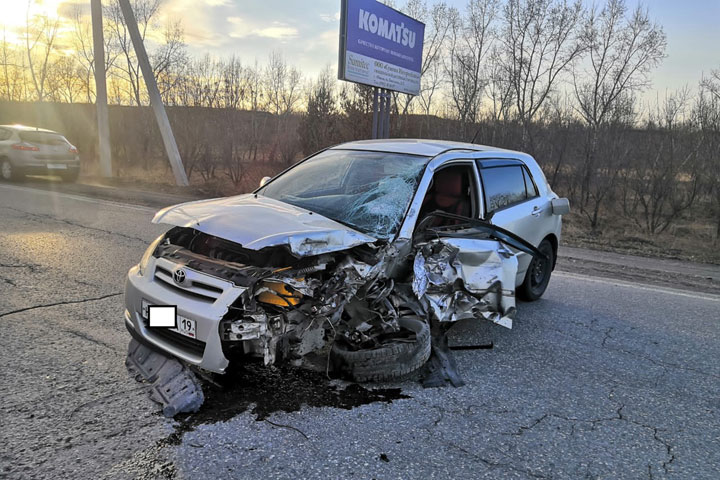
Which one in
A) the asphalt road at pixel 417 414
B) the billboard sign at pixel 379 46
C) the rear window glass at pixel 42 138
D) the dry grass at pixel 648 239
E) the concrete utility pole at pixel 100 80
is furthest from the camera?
the concrete utility pole at pixel 100 80

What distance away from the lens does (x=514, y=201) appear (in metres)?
4.96

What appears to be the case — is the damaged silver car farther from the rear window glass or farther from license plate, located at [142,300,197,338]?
the rear window glass

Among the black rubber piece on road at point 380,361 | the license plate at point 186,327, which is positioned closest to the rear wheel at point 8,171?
the license plate at point 186,327

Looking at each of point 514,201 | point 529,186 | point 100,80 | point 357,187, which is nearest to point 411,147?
point 357,187

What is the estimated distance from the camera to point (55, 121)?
27.8 meters

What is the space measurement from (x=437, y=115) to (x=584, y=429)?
23.4m

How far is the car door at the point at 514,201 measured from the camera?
15.0 ft

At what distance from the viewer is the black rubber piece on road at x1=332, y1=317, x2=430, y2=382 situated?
3.16 m

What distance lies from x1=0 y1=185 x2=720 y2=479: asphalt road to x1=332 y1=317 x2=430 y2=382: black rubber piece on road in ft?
0.50

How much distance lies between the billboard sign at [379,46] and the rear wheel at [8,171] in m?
10.0

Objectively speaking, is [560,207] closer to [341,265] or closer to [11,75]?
[341,265]

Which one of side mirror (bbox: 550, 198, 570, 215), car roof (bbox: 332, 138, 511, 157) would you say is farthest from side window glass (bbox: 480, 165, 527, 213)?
side mirror (bbox: 550, 198, 570, 215)

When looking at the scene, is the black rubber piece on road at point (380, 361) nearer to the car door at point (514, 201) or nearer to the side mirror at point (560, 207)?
the car door at point (514, 201)

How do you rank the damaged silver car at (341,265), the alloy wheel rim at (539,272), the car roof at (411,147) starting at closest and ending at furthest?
the damaged silver car at (341,265)
the car roof at (411,147)
the alloy wheel rim at (539,272)
